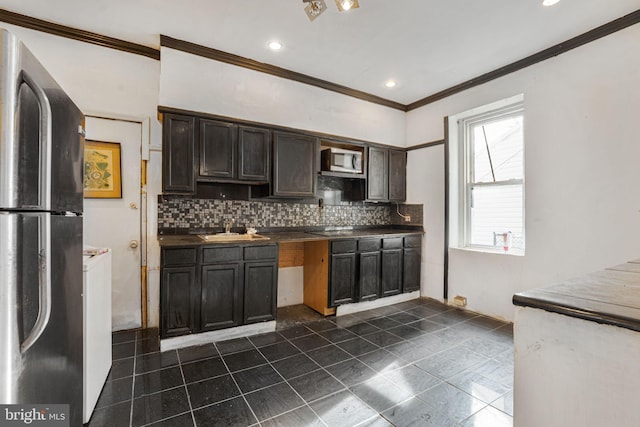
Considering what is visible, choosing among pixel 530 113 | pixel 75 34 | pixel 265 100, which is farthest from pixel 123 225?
pixel 530 113

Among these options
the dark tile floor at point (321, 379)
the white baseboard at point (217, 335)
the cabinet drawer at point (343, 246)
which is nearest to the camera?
the dark tile floor at point (321, 379)

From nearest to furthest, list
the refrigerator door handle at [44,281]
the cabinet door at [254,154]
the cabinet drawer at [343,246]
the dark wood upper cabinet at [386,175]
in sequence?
the refrigerator door handle at [44,281] < the cabinet door at [254,154] < the cabinet drawer at [343,246] < the dark wood upper cabinet at [386,175]

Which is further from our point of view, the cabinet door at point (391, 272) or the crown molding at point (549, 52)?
the cabinet door at point (391, 272)

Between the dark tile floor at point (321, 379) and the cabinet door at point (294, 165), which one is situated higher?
the cabinet door at point (294, 165)

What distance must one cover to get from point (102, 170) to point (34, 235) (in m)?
2.29

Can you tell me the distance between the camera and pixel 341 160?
371 centimetres

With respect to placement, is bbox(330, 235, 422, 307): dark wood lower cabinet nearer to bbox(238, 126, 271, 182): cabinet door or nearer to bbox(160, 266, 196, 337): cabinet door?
bbox(238, 126, 271, 182): cabinet door

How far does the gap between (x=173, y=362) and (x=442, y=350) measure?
7.48 feet

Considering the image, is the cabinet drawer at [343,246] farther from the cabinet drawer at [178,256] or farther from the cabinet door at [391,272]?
the cabinet drawer at [178,256]

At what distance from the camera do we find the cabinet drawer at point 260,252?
9.29 ft

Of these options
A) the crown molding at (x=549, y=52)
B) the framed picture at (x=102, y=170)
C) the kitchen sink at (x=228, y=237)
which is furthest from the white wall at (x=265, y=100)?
the kitchen sink at (x=228, y=237)

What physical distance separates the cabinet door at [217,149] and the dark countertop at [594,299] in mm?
2748

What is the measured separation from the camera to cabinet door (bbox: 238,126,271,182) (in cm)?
310

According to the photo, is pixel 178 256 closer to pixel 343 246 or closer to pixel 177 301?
pixel 177 301
